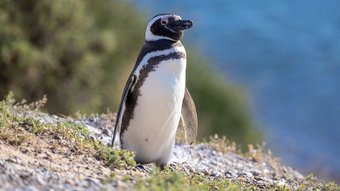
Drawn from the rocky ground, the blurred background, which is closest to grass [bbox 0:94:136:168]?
the rocky ground

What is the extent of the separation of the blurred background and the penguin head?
2603 millimetres

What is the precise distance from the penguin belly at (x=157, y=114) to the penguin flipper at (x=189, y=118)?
2.05ft

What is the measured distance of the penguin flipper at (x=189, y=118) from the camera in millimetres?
7094

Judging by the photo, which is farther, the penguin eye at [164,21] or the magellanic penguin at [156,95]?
the penguin eye at [164,21]

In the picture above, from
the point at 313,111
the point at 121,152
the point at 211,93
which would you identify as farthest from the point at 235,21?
the point at 121,152

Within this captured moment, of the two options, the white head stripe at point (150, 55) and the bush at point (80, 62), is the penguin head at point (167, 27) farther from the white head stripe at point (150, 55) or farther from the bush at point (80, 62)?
the bush at point (80, 62)

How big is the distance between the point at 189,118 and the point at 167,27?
104cm

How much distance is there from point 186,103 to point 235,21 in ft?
65.0

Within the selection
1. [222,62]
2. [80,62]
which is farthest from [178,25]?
[222,62]

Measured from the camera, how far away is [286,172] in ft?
25.7

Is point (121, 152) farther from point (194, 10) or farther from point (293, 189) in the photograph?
point (194, 10)

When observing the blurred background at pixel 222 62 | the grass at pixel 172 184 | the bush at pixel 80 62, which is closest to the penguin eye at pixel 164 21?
the grass at pixel 172 184

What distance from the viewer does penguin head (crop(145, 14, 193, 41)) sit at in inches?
250

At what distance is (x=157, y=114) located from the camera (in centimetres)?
630
